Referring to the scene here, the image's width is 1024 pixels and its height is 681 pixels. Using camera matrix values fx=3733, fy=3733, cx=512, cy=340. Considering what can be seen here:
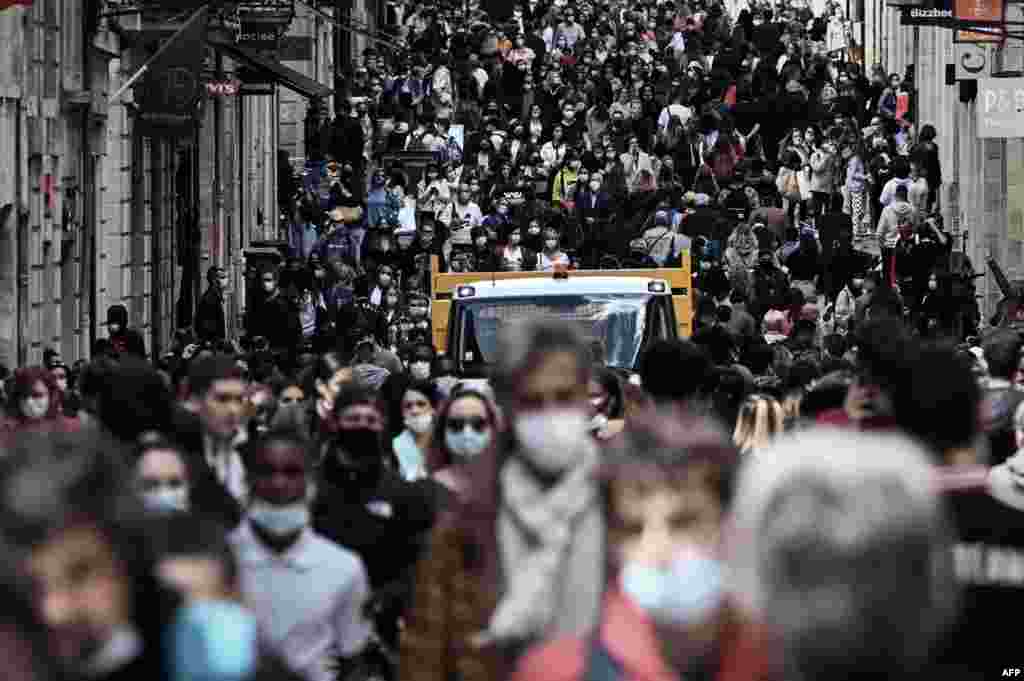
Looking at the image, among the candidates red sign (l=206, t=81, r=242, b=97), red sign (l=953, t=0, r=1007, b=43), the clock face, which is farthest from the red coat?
red sign (l=953, t=0, r=1007, b=43)

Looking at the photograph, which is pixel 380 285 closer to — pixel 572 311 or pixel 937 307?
pixel 937 307

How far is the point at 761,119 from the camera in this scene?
174 ft

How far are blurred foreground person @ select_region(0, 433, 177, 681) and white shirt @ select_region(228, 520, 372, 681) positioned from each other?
345 cm

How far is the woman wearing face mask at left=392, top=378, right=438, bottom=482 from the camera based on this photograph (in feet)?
49.0

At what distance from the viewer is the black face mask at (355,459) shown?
12805 millimetres

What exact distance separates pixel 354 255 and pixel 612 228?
11.3ft

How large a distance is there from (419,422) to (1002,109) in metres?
24.9

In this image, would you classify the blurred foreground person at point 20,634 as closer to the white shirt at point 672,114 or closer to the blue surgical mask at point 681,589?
the blue surgical mask at point 681,589

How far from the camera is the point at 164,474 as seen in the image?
10.4m

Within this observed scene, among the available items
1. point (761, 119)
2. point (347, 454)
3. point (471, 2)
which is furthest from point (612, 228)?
point (347, 454)

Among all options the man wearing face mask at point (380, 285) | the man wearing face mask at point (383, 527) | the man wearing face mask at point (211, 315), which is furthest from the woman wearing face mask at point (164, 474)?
the man wearing face mask at point (380, 285)

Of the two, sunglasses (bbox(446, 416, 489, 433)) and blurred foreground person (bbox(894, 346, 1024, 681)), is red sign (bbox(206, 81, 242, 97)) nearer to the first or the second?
sunglasses (bbox(446, 416, 489, 433))

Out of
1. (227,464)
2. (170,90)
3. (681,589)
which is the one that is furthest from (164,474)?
(170,90)

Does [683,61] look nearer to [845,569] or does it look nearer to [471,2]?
[471,2]
